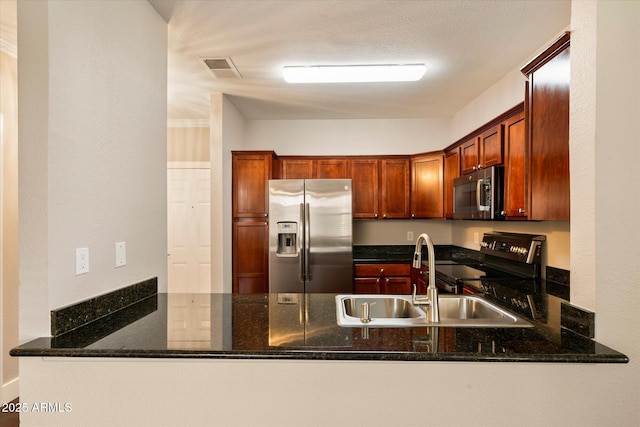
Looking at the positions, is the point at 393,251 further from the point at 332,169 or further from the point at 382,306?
the point at 382,306

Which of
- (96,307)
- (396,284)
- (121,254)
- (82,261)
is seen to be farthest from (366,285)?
(82,261)

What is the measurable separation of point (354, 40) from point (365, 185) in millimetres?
2051

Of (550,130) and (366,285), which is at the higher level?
(550,130)

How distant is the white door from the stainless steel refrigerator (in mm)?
1279

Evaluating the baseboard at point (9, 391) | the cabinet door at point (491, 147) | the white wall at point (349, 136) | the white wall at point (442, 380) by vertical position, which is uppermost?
the white wall at point (349, 136)

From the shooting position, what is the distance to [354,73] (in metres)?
2.97

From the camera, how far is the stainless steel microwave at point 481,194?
2.62 meters

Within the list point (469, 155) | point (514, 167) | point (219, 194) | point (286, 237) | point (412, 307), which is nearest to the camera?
point (412, 307)

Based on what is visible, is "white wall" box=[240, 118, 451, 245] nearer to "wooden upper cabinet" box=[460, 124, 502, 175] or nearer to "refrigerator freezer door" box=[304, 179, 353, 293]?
"refrigerator freezer door" box=[304, 179, 353, 293]

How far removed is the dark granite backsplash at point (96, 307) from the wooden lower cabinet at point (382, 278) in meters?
2.41

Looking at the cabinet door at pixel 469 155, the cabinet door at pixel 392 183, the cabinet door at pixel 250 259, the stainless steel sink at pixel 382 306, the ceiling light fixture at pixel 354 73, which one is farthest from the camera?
the cabinet door at pixel 392 183

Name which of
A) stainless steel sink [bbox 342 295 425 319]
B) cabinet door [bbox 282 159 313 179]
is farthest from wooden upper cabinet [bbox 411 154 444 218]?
stainless steel sink [bbox 342 295 425 319]

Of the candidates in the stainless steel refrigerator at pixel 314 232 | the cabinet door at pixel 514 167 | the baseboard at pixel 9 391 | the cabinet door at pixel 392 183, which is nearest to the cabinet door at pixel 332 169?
the cabinet door at pixel 392 183

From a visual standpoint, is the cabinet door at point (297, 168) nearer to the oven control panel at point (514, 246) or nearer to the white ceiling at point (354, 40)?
the white ceiling at point (354, 40)
